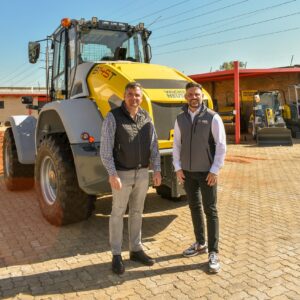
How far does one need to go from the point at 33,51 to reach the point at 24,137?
1.49 meters

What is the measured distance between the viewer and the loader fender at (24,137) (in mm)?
6348

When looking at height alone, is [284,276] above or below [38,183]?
below

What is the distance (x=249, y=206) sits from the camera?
604cm

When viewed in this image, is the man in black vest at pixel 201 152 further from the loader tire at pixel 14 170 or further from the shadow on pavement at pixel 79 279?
the loader tire at pixel 14 170

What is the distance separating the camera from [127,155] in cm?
356

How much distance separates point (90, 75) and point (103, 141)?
1.79 meters

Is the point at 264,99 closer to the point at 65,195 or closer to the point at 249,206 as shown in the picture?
the point at 249,206

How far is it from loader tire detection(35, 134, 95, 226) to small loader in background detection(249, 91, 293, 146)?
11088mm

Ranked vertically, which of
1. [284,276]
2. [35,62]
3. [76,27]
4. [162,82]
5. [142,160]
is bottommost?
[284,276]

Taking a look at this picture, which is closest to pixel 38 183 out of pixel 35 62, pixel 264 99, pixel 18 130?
pixel 18 130

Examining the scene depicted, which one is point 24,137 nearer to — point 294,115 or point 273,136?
point 273,136

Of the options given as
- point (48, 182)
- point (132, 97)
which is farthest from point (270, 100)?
point (132, 97)

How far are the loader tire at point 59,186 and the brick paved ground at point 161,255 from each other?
228 mm

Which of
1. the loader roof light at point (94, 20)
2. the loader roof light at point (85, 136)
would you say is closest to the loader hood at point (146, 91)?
the loader roof light at point (85, 136)
